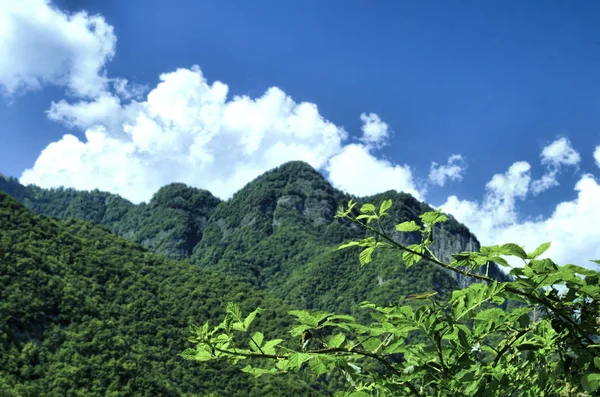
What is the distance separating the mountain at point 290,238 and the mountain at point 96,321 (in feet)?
A: 135

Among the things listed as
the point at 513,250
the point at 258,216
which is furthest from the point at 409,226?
the point at 258,216

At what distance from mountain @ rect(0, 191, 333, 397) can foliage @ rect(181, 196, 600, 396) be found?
29.8 meters

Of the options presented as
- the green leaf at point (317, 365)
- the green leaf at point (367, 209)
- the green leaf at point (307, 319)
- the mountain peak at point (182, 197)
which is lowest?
the green leaf at point (317, 365)

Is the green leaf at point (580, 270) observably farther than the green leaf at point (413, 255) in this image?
No

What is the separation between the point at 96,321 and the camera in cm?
4725

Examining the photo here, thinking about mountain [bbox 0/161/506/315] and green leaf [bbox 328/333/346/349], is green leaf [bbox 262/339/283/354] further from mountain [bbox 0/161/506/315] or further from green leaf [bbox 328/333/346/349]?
mountain [bbox 0/161/506/315]

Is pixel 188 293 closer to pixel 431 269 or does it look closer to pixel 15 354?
pixel 15 354

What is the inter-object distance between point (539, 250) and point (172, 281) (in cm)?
9215

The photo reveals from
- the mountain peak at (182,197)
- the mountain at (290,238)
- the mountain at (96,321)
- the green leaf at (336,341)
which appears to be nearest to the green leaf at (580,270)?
the green leaf at (336,341)

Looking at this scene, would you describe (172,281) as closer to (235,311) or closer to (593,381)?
(235,311)

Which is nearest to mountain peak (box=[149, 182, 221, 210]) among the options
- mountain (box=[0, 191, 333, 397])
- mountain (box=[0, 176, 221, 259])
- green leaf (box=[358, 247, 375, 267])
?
mountain (box=[0, 176, 221, 259])

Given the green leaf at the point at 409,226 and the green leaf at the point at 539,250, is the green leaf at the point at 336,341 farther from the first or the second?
the green leaf at the point at 539,250

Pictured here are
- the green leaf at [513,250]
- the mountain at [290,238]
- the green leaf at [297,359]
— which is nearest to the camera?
the green leaf at [297,359]

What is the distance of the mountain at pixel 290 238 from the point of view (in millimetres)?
122875
